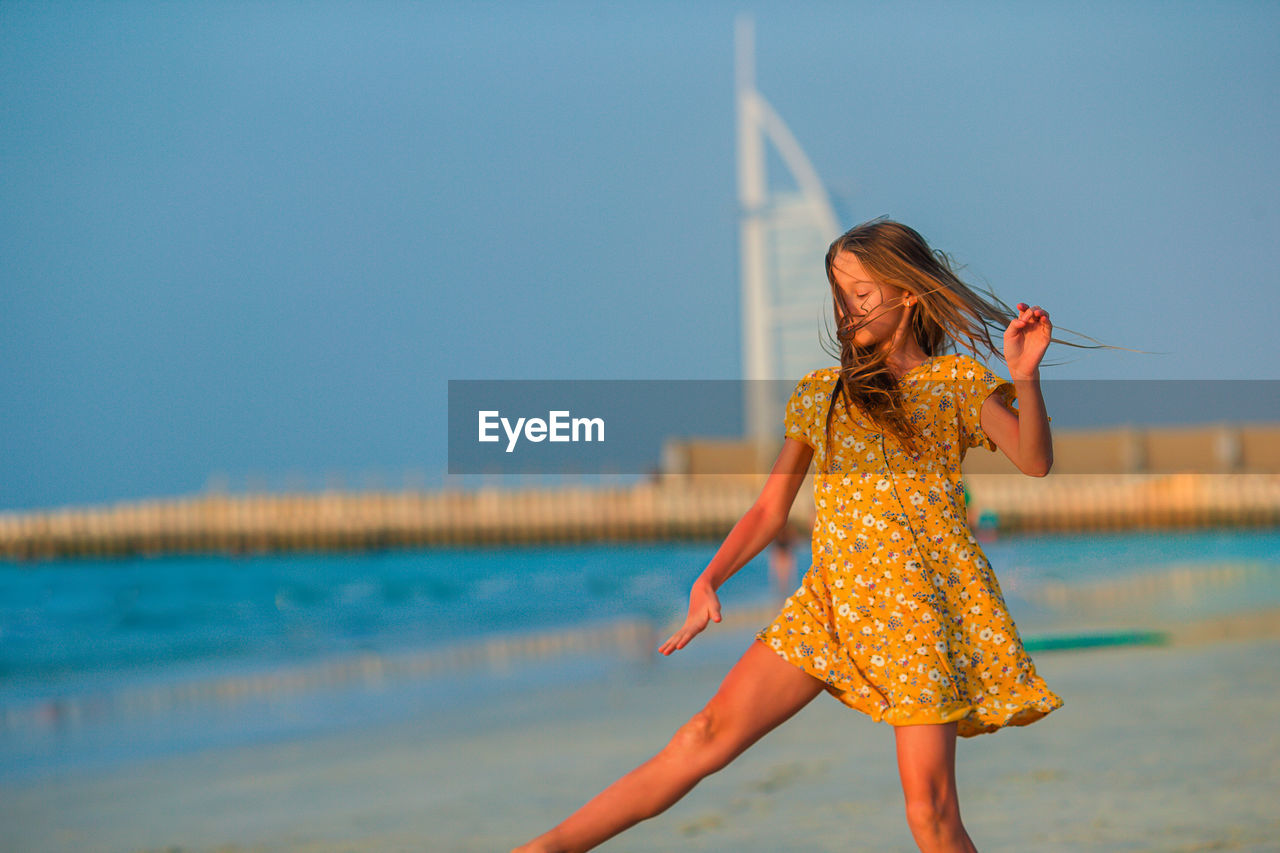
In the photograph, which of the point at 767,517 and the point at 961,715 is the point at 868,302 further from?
the point at 961,715

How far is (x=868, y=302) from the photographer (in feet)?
8.23

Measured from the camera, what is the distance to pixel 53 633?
46.1 feet

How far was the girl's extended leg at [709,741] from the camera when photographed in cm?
241

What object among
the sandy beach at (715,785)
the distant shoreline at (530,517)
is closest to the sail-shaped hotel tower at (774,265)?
the distant shoreline at (530,517)

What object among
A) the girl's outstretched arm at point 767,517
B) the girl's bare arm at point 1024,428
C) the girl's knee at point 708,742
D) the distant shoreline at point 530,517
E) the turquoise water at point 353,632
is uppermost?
the girl's bare arm at point 1024,428

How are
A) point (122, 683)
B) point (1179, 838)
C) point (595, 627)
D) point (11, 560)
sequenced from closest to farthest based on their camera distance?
1. point (1179, 838)
2. point (122, 683)
3. point (595, 627)
4. point (11, 560)

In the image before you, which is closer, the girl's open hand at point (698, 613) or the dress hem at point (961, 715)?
the dress hem at point (961, 715)

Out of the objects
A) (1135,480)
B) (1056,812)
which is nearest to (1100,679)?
(1056,812)

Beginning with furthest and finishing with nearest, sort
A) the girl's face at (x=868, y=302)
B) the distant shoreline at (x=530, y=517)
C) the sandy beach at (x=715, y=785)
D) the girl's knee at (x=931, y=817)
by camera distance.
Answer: the distant shoreline at (x=530, y=517)
the sandy beach at (x=715, y=785)
the girl's face at (x=868, y=302)
the girl's knee at (x=931, y=817)

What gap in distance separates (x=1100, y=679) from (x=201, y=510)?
40106mm

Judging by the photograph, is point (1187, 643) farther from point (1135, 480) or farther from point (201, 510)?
point (201, 510)

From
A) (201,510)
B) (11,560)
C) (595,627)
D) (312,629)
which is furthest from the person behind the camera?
(201,510)

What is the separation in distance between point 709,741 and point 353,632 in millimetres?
10633

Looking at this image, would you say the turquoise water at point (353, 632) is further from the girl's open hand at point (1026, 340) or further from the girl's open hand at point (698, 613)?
the girl's open hand at point (1026, 340)
